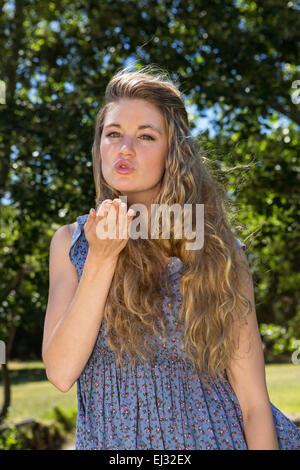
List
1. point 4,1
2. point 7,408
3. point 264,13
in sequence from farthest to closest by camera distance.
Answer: point 7,408, point 4,1, point 264,13

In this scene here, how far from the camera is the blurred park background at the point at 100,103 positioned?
379cm

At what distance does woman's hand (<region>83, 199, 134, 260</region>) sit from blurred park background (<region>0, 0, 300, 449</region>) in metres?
1.95

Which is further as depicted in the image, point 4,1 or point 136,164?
point 4,1

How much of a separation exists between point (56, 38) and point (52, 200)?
5.24ft

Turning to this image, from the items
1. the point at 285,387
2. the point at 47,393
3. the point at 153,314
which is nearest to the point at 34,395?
the point at 47,393

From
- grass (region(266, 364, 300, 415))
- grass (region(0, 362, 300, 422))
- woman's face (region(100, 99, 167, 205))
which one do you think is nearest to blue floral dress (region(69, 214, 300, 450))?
woman's face (region(100, 99, 167, 205))

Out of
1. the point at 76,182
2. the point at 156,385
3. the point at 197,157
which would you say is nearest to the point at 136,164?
the point at 197,157

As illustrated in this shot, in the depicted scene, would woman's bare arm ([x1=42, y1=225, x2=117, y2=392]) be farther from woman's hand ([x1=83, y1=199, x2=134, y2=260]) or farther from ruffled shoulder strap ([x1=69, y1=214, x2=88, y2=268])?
ruffled shoulder strap ([x1=69, y1=214, x2=88, y2=268])

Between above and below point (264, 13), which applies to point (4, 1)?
above

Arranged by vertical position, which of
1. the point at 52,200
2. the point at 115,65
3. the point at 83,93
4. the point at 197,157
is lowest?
the point at 197,157

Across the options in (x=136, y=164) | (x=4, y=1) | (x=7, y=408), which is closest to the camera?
(x=136, y=164)

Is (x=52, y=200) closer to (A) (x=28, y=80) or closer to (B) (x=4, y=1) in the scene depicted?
(A) (x=28, y=80)

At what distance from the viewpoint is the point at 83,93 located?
3.99 meters

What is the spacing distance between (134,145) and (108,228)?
1.12ft
